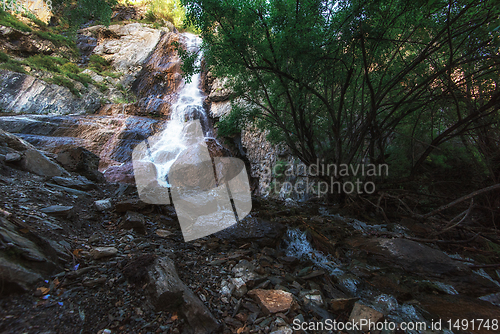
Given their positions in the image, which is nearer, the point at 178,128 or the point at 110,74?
the point at 178,128

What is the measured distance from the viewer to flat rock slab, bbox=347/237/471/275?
304 centimetres

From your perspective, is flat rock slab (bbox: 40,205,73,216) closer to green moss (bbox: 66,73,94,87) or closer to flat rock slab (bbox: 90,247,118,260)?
flat rock slab (bbox: 90,247,118,260)

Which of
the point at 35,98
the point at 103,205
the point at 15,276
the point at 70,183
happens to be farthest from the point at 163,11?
the point at 15,276

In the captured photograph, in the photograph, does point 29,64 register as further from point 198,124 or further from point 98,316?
point 98,316

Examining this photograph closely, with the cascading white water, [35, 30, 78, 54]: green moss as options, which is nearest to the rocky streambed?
the cascading white water

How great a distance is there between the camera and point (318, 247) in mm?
3654

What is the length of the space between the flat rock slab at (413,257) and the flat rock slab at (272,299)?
7.47 ft

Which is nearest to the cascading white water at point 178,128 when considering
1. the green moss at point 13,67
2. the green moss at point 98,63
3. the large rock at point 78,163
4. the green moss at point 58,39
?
the large rock at point 78,163

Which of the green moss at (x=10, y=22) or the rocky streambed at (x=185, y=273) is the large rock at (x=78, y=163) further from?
the green moss at (x=10, y=22)

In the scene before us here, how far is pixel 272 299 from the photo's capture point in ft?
6.32

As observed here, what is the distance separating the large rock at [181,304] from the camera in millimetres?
1567

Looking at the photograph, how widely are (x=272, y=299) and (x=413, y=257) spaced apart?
2762 millimetres

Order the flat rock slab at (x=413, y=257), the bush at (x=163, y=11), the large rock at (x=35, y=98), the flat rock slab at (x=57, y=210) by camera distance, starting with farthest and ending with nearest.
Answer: the bush at (x=163, y=11) → the large rock at (x=35, y=98) → the flat rock slab at (x=413, y=257) → the flat rock slab at (x=57, y=210)

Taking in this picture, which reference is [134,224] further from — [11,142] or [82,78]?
[82,78]
